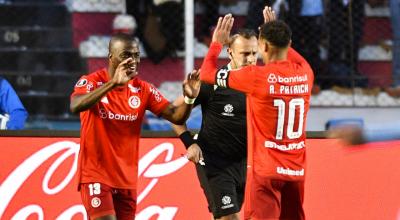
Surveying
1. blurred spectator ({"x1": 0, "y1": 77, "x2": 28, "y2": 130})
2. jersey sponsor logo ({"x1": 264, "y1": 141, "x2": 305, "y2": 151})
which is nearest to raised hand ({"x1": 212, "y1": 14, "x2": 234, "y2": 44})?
jersey sponsor logo ({"x1": 264, "y1": 141, "x2": 305, "y2": 151})

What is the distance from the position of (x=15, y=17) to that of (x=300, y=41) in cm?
352

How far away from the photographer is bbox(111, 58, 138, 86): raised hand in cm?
704

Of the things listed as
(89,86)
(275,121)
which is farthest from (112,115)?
(275,121)

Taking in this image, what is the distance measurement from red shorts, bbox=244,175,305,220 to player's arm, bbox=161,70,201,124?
720mm

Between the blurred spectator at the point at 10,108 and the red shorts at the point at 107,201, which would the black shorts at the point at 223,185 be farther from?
the blurred spectator at the point at 10,108

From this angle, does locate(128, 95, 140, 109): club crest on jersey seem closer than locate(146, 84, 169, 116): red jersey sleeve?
Yes

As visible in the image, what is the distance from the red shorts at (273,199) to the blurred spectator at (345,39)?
4495mm

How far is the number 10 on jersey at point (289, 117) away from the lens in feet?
24.1

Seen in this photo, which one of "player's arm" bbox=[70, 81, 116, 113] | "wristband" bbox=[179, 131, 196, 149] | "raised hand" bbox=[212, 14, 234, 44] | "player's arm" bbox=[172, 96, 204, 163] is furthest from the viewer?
"wristband" bbox=[179, 131, 196, 149]

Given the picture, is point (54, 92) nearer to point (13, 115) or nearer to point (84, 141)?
point (13, 115)

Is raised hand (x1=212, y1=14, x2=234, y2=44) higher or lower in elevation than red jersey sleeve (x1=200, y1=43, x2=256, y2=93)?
higher

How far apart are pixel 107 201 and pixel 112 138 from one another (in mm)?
458

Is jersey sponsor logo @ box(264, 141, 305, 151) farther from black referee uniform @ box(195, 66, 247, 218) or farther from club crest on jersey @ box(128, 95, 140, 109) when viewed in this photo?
black referee uniform @ box(195, 66, 247, 218)

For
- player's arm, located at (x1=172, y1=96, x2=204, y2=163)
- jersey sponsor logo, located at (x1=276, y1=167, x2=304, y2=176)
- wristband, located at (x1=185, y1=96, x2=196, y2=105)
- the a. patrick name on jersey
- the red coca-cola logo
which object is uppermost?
the a. patrick name on jersey
